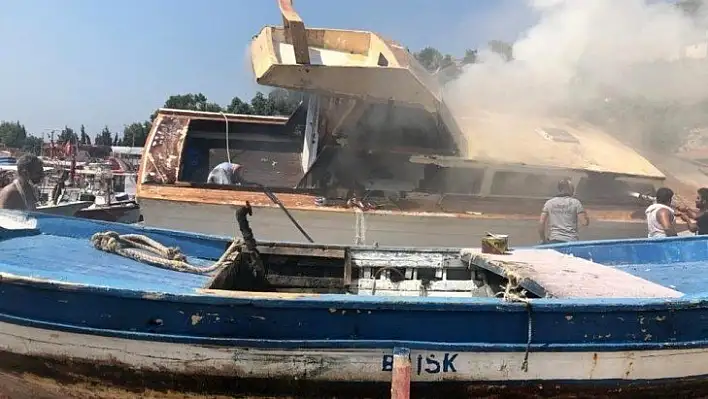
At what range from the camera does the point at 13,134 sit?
7219 centimetres

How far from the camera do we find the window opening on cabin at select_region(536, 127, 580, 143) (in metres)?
9.70

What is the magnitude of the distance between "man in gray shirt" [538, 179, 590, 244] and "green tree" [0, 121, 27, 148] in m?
71.3

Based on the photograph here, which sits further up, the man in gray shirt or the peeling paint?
the man in gray shirt

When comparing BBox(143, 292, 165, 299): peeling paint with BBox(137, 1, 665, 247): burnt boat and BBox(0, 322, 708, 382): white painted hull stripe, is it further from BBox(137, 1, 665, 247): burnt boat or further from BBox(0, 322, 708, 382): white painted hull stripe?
BBox(137, 1, 665, 247): burnt boat

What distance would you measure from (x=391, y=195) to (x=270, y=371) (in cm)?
486

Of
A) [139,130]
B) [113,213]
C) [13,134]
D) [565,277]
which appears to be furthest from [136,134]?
[565,277]

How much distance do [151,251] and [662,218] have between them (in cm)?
571

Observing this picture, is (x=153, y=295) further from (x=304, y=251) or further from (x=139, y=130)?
(x=139, y=130)

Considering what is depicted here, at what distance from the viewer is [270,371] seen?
146 inches

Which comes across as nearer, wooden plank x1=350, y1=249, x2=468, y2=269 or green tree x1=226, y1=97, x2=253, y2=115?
wooden plank x1=350, y1=249, x2=468, y2=269

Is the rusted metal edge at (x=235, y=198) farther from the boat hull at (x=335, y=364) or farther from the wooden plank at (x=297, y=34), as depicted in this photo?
the boat hull at (x=335, y=364)

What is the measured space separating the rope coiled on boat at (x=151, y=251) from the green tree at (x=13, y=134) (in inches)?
2808

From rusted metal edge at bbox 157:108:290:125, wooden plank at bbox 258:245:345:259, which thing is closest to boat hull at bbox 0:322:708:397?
wooden plank at bbox 258:245:345:259

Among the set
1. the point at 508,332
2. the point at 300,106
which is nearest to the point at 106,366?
the point at 508,332
